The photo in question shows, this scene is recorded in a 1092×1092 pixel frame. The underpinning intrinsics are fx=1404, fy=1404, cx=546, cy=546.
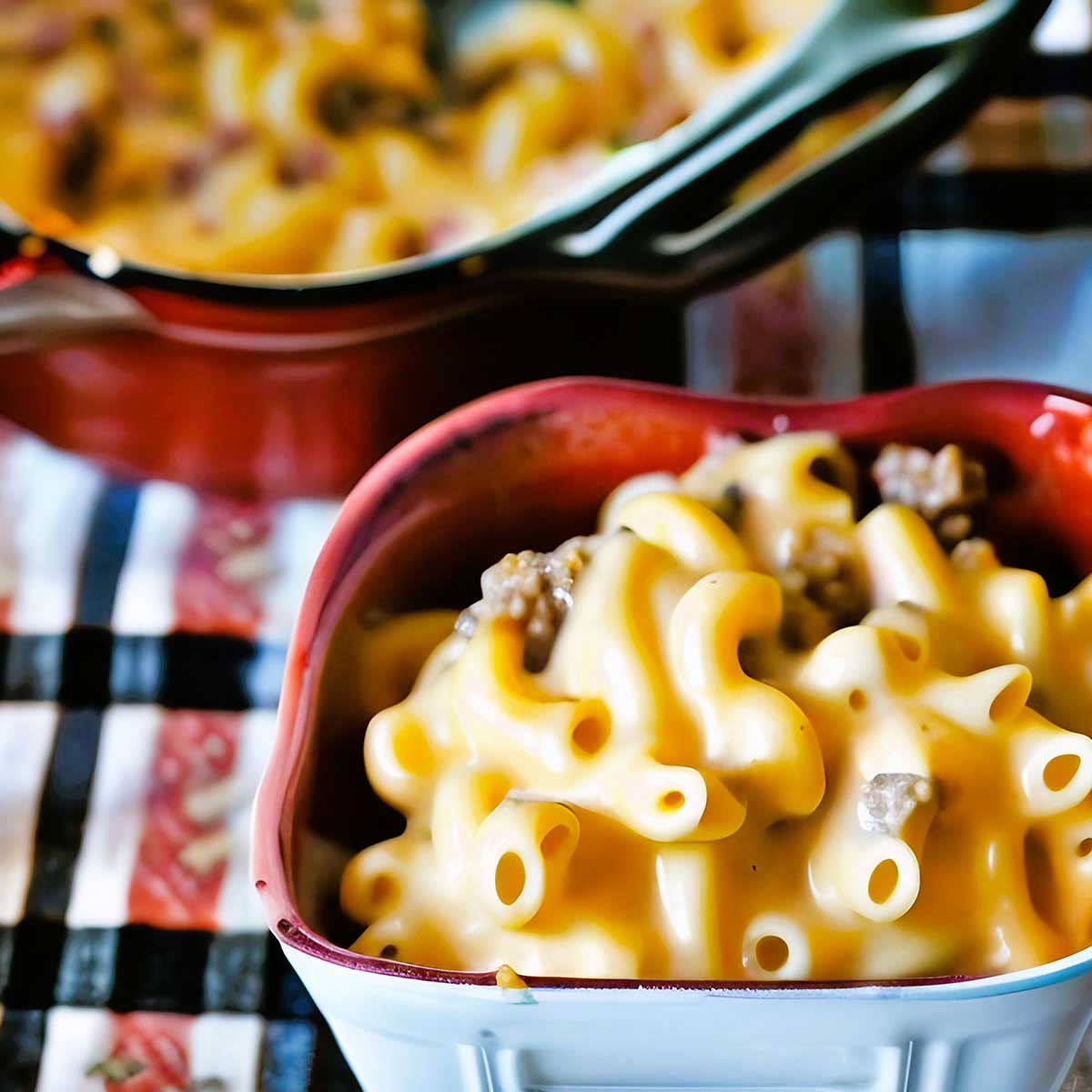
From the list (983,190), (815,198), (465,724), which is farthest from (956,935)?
(983,190)

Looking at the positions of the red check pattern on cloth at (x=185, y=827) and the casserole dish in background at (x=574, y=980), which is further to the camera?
the red check pattern on cloth at (x=185, y=827)

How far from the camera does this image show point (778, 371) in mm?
819

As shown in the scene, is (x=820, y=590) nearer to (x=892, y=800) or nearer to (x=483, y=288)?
(x=892, y=800)

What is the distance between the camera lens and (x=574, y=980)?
0.43m

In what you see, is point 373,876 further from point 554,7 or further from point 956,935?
point 554,7

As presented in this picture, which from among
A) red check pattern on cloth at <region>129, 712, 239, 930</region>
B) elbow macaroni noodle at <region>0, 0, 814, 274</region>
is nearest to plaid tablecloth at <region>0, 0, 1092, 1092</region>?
red check pattern on cloth at <region>129, 712, 239, 930</region>

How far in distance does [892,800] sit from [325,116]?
0.53m

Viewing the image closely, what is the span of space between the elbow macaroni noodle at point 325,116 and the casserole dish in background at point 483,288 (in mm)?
66

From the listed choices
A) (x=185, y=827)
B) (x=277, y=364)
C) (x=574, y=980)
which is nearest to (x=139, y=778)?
(x=185, y=827)

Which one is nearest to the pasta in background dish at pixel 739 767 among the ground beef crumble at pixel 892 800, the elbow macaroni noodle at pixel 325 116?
the ground beef crumble at pixel 892 800

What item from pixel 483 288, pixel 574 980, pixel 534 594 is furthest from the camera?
pixel 483 288

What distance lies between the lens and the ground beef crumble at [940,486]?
0.57 meters

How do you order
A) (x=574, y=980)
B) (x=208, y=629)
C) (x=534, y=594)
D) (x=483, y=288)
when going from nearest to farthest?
1. (x=574, y=980)
2. (x=534, y=594)
3. (x=483, y=288)
4. (x=208, y=629)

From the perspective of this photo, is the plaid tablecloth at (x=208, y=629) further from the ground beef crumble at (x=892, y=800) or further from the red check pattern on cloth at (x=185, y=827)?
the ground beef crumble at (x=892, y=800)
